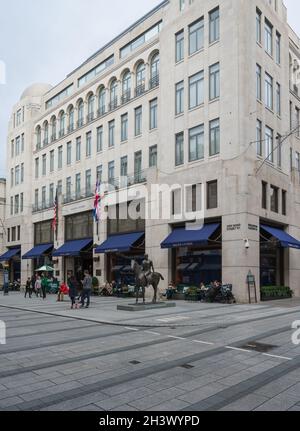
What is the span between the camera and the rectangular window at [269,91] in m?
30.4

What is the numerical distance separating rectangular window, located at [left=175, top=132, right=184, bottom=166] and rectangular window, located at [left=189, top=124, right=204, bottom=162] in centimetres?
79

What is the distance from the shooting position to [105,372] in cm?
881

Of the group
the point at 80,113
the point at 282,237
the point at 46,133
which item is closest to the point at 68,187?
the point at 80,113

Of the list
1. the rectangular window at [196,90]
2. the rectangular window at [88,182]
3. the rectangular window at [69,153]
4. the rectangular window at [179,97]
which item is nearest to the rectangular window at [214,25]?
the rectangular window at [196,90]

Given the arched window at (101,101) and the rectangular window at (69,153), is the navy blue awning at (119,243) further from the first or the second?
the arched window at (101,101)

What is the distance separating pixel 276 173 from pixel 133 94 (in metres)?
14.3

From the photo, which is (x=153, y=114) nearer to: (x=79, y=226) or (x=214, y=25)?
(x=214, y=25)

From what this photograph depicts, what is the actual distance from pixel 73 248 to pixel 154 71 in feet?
57.0

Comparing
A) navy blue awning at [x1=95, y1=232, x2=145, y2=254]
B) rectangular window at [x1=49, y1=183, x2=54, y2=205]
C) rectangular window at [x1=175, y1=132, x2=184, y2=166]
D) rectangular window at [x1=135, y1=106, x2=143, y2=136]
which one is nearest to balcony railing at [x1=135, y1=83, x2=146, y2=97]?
rectangular window at [x1=135, y1=106, x2=143, y2=136]

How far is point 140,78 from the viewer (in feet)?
119

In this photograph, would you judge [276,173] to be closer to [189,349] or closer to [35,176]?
[189,349]
